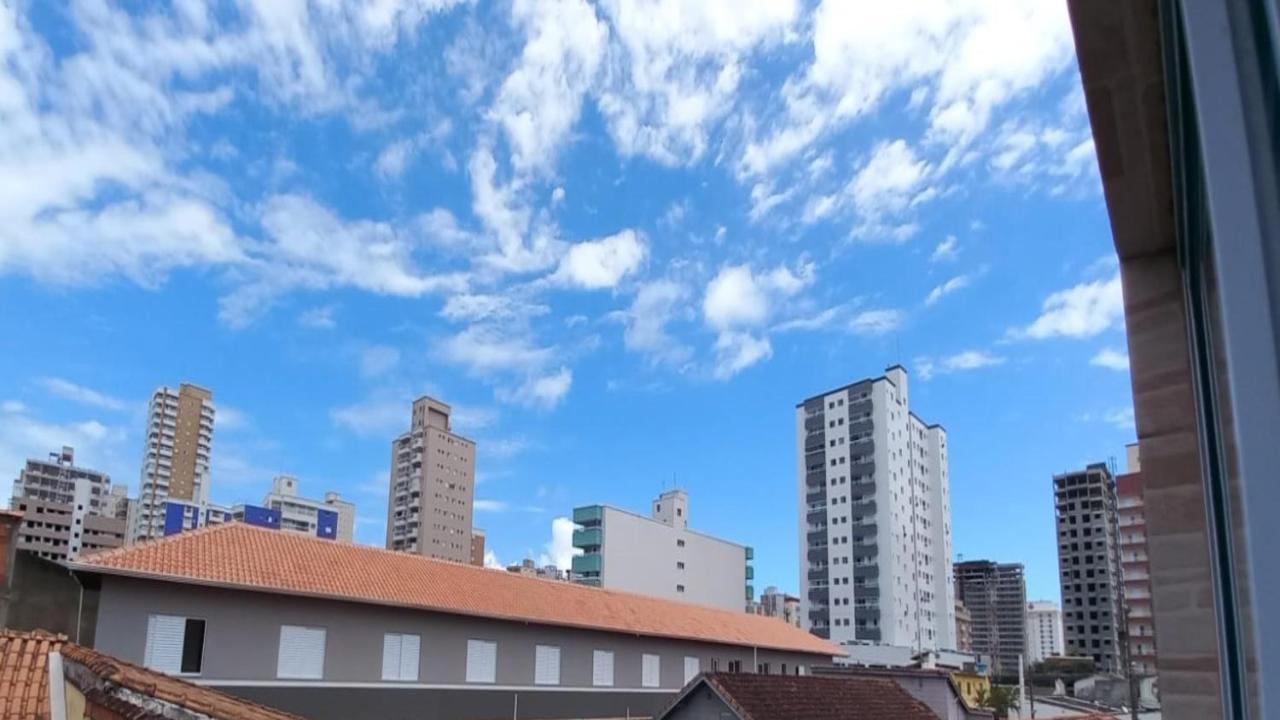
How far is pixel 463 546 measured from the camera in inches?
3824

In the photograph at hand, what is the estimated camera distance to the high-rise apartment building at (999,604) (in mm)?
62156

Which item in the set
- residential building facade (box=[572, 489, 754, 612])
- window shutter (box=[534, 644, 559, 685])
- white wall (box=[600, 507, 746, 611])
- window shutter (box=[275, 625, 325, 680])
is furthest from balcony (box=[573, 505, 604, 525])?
window shutter (box=[275, 625, 325, 680])

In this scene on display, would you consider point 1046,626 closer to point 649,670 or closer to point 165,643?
point 649,670

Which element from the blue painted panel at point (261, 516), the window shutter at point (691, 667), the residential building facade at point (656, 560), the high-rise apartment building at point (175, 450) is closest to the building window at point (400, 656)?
the window shutter at point (691, 667)

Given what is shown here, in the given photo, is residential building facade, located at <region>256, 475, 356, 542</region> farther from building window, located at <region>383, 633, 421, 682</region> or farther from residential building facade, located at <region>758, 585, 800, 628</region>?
building window, located at <region>383, 633, 421, 682</region>

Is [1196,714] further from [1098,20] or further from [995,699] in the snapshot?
[995,699]

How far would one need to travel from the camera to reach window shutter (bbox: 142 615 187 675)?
1738 cm

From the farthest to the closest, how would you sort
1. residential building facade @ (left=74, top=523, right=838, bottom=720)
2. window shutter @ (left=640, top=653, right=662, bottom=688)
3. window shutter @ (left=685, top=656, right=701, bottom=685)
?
window shutter @ (left=685, top=656, right=701, bottom=685), window shutter @ (left=640, top=653, right=662, bottom=688), residential building facade @ (left=74, top=523, right=838, bottom=720)

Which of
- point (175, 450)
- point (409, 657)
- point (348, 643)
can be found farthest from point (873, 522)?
point (175, 450)

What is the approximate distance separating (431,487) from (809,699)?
270 ft

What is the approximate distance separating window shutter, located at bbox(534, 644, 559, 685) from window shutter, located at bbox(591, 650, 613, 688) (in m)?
1.49

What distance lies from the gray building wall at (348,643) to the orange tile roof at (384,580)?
405 mm

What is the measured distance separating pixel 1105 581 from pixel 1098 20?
31.3 meters

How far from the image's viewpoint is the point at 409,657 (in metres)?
21.4
